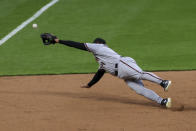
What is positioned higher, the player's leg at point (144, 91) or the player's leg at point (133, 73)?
the player's leg at point (133, 73)

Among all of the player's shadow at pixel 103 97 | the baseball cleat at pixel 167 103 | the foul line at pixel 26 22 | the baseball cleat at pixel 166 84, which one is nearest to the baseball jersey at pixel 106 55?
the player's shadow at pixel 103 97

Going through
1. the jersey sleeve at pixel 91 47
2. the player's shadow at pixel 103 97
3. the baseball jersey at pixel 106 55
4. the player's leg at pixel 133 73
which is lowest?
the player's shadow at pixel 103 97

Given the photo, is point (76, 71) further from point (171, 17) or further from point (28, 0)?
point (28, 0)

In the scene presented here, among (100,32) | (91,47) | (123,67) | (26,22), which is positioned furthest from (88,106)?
(26,22)

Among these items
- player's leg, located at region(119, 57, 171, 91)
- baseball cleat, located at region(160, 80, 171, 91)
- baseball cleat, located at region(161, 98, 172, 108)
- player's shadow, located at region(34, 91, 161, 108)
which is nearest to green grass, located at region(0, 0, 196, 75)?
player's shadow, located at region(34, 91, 161, 108)

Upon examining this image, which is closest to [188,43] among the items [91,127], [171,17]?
Result: [171,17]

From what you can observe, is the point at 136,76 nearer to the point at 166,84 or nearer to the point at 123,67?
the point at 123,67

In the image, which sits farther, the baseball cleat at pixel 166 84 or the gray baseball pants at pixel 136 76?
the gray baseball pants at pixel 136 76

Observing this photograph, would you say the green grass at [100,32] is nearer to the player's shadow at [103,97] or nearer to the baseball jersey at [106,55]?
the player's shadow at [103,97]

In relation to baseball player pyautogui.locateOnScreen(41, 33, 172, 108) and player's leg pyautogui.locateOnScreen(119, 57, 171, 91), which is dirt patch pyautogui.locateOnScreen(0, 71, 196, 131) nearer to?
baseball player pyautogui.locateOnScreen(41, 33, 172, 108)
